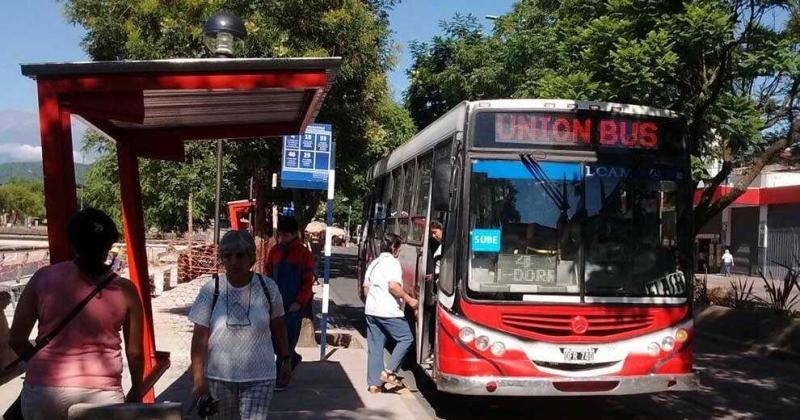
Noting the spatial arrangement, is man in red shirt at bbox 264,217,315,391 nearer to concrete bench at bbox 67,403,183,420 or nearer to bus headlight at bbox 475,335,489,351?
bus headlight at bbox 475,335,489,351

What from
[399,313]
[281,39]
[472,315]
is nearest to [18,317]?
[472,315]

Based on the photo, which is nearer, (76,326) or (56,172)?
(76,326)

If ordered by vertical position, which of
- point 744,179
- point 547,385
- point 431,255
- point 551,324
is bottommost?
point 547,385

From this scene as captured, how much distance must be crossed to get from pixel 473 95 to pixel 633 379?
52.0 ft

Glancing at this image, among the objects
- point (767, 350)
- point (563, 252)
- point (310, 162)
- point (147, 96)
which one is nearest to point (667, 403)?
point (563, 252)

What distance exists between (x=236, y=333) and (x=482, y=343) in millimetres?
3183

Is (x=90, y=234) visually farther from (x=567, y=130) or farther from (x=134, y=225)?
(x=567, y=130)

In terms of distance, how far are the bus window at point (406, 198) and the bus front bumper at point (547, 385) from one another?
349cm

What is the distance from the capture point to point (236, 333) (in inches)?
178

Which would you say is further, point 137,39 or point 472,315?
point 137,39

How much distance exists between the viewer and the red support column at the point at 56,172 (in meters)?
4.63

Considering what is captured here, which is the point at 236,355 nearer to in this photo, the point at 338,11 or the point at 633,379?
the point at 633,379

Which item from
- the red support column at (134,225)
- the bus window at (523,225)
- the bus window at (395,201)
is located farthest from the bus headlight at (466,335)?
the bus window at (395,201)

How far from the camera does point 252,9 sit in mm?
13805
